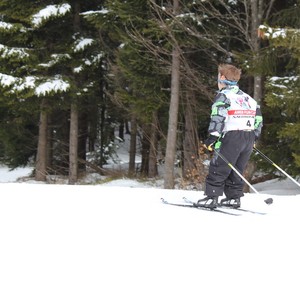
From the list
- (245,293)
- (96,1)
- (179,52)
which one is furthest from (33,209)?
(96,1)

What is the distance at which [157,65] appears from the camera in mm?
12781

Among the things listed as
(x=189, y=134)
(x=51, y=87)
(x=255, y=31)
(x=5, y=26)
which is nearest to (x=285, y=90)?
(x=255, y=31)


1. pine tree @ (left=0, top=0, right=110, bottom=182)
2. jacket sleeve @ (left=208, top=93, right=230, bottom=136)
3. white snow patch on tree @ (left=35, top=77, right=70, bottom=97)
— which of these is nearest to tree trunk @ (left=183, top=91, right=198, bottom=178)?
pine tree @ (left=0, top=0, right=110, bottom=182)

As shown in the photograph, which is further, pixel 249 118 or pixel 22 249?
pixel 249 118

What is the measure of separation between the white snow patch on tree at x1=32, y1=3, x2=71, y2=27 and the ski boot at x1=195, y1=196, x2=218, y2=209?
35.7 ft

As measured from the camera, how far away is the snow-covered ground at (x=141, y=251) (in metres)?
2.92

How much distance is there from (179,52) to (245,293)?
10.0m

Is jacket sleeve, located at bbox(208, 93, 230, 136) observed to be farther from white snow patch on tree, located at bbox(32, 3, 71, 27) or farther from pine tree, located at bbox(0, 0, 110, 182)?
white snow patch on tree, located at bbox(32, 3, 71, 27)

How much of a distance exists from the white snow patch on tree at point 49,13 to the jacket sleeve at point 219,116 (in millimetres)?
10903

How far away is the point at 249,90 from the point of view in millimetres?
13109

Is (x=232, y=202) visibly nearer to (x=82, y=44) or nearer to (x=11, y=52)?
(x=82, y=44)

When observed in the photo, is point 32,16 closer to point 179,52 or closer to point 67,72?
point 67,72

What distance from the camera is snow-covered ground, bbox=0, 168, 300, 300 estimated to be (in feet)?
9.58

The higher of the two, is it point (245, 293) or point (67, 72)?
point (67, 72)
